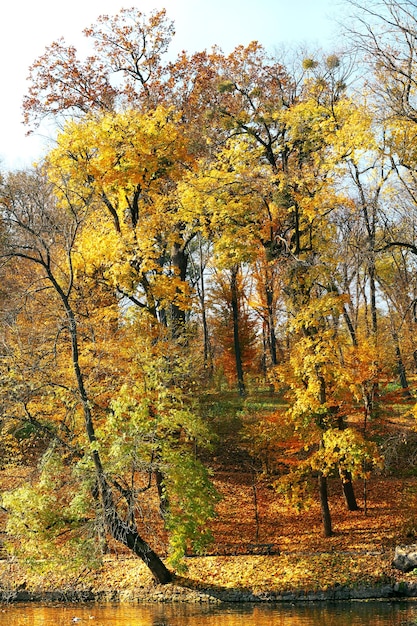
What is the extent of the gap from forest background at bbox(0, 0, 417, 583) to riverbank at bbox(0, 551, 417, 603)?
66 centimetres

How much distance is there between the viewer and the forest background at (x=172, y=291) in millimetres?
15438

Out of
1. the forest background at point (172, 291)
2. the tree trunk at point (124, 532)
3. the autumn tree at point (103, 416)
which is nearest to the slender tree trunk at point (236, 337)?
the forest background at point (172, 291)

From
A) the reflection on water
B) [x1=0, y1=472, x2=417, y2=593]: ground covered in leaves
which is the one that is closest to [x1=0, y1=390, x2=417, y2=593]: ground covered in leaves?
[x1=0, y1=472, x2=417, y2=593]: ground covered in leaves

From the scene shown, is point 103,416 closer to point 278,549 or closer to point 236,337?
point 278,549

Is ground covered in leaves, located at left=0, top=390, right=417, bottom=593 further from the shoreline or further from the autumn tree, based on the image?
the autumn tree

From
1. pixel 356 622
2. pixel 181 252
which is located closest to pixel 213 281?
pixel 181 252

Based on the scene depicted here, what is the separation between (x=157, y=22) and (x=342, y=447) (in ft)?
53.1

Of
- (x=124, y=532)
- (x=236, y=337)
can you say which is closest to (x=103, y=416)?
(x=124, y=532)

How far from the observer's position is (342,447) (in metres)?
17.9

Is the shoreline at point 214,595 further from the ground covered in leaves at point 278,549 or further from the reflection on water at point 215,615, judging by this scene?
the reflection on water at point 215,615

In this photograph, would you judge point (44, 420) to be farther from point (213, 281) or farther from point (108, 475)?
point (213, 281)

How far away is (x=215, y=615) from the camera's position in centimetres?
1468

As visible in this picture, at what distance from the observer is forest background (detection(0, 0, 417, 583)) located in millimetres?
15438

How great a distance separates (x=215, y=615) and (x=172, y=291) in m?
8.69
